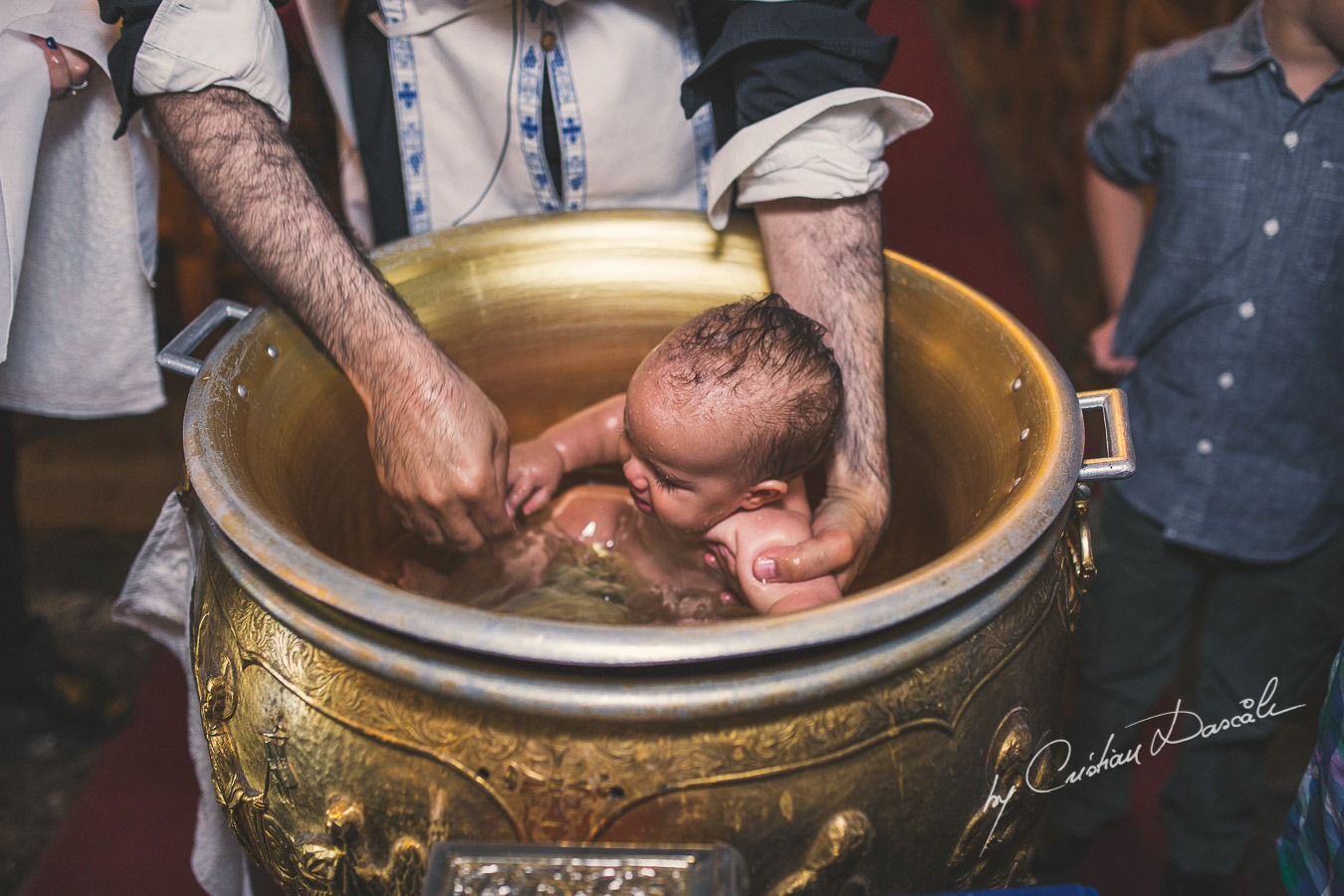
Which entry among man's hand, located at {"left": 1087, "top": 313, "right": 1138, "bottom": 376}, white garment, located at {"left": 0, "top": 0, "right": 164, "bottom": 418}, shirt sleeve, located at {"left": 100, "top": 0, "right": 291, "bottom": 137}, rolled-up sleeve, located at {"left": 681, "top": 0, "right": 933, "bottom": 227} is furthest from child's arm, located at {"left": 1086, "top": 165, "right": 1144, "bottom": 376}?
white garment, located at {"left": 0, "top": 0, "right": 164, "bottom": 418}

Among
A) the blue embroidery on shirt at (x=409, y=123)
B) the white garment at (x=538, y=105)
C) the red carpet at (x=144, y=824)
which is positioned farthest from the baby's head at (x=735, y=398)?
the red carpet at (x=144, y=824)

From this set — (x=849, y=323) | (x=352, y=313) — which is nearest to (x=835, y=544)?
(x=849, y=323)

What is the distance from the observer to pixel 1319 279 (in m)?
1.07

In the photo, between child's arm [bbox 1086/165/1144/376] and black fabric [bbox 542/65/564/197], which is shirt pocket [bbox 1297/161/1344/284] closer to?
child's arm [bbox 1086/165/1144/376]

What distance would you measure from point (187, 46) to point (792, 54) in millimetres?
483

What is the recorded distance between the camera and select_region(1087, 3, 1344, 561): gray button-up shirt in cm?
106

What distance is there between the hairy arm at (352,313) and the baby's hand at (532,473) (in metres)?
0.17

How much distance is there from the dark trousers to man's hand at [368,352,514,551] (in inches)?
32.1

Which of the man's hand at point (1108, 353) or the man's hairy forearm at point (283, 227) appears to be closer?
the man's hairy forearm at point (283, 227)

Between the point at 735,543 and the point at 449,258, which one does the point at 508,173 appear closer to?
the point at 449,258

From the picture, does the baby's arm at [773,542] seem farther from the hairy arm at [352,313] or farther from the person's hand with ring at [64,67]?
the person's hand with ring at [64,67]

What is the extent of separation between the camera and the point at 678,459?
833 mm

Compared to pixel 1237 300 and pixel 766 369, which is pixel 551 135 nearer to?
pixel 766 369

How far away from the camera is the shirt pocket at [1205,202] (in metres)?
1.09
